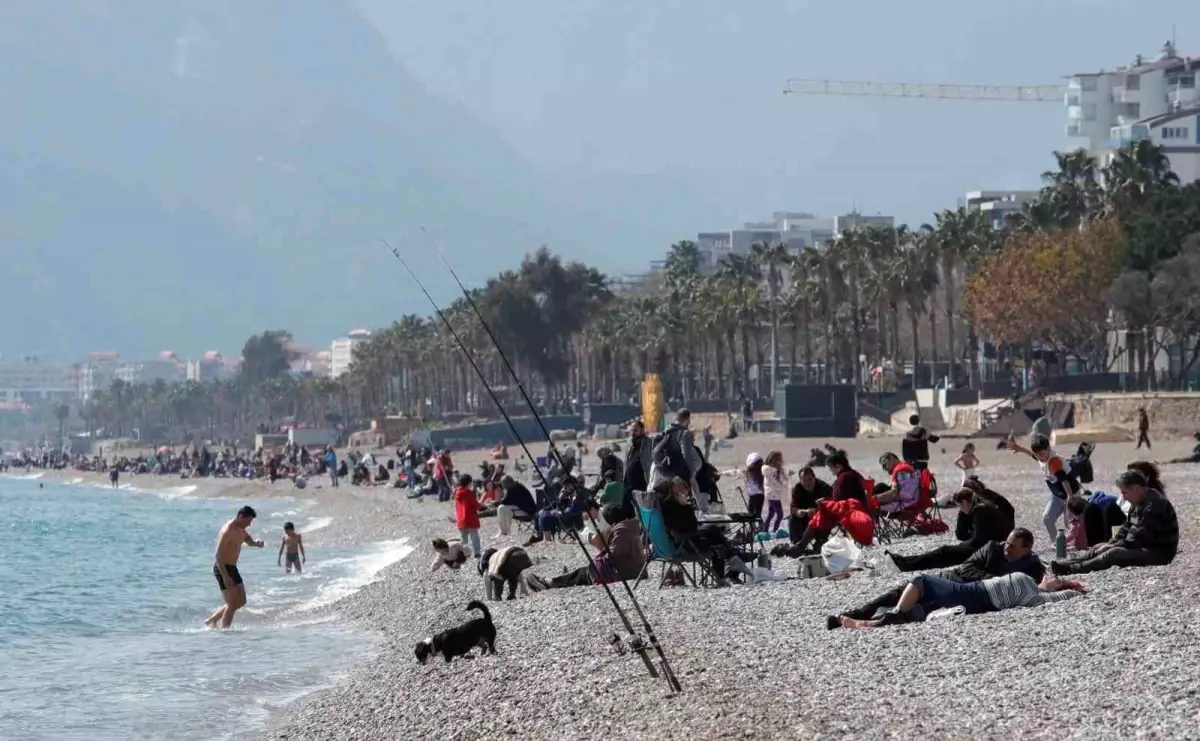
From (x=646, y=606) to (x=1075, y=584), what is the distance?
129 inches

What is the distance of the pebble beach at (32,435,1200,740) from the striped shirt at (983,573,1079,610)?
180mm

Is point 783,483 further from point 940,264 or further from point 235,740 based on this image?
point 940,264

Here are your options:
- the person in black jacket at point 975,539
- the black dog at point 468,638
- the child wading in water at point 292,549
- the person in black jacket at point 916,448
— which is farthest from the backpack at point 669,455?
the child wading in water at point 292,549

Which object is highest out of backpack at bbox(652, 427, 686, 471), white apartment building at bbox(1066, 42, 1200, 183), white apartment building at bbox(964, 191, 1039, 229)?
white apartment building at bbox(1066, 42, 1200, 183)

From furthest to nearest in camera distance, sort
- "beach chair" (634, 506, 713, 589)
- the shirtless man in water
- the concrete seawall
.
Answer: the concrete seawall, the shirtless man in water, "beach chair" (634, 506, 713, 589)

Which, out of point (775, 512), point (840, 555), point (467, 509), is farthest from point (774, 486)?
point (840, 555)

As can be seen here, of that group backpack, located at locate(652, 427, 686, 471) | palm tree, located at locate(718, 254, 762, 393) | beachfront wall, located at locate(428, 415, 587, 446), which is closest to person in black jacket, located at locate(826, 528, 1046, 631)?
backpack, located at locate(652, 427, 686, 471)

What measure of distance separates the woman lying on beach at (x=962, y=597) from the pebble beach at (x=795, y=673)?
174 millimetres

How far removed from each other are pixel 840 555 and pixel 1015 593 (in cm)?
338

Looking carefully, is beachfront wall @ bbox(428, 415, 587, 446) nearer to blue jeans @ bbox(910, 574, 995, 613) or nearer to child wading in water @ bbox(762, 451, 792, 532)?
child wading in water @ bbox(762, 451, 792, 532)

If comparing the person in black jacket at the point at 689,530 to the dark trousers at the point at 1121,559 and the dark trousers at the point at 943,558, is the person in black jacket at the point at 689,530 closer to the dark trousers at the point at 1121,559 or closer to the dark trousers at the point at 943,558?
the dark trousers at the point at 943,558

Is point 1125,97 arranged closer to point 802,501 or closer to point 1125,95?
point 1125,95

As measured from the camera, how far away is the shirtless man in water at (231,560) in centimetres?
1694

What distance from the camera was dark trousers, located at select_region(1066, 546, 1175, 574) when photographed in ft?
40.0
